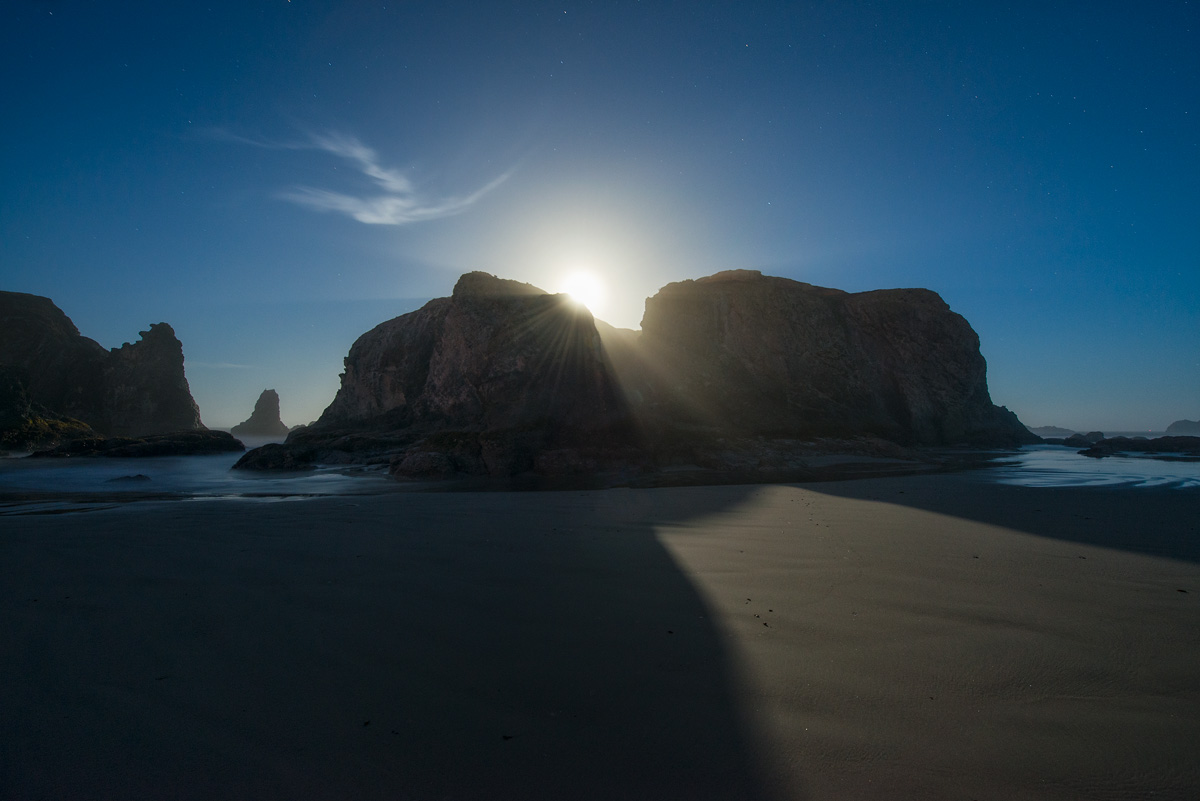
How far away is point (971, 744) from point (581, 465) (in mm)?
12201

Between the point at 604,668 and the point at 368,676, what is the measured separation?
45.2 inches

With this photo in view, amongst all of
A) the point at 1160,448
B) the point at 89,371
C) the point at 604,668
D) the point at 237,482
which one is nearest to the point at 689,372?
the point at 1160,448

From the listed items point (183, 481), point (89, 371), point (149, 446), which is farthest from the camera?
point (89, 371)

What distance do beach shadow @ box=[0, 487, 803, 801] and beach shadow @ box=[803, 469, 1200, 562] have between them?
4.53 m

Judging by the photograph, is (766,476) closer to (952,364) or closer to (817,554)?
(817,554)

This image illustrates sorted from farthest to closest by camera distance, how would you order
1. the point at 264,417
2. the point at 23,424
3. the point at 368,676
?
1. the point at 264,417
2. the point at 23,424
3. the point at 368,676

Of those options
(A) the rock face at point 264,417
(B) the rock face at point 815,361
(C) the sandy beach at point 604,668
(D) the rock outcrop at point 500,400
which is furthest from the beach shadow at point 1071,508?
(A) the rock face at point 264,417

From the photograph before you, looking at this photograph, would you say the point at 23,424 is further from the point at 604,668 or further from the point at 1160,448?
the point at 1160,448

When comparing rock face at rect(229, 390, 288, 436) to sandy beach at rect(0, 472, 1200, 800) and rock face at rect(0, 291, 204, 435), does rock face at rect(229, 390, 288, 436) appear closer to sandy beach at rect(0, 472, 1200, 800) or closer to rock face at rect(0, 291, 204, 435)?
rock face at rect(0, 291, 204, 435)

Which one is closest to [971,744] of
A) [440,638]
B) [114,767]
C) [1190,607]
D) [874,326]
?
[440,638]

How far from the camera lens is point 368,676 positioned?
2.37 m

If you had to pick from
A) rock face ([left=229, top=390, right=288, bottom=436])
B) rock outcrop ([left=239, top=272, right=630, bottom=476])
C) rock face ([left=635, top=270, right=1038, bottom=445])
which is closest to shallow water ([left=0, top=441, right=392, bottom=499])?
rock outcrop ([left=239, top=272, right=630, bottom=476])

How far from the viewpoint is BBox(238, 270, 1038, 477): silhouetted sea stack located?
16.9 m

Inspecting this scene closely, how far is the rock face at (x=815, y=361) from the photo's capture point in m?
29.0
